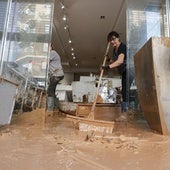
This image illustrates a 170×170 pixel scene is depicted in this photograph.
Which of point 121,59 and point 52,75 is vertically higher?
point 121,59

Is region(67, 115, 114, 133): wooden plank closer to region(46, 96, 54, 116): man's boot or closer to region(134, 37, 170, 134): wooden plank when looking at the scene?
region(134, 37, 170, 134): wooden plank

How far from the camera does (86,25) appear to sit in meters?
6.11

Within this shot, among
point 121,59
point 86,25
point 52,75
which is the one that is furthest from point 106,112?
point 86,25

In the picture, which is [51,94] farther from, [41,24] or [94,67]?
[94,67]

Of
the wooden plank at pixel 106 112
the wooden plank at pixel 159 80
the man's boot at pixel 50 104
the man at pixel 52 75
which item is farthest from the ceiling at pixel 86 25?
the wooden plank at pixel 159 80

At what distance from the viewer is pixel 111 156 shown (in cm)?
110

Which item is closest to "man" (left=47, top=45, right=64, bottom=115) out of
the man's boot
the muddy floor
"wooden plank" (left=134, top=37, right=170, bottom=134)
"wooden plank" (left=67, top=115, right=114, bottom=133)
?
the man's boot

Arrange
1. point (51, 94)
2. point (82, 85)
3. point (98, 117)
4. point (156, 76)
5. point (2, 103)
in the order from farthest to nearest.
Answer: point (82, 85) < point (51, 94) < point (98, 117) < point (2, 103) < point (156, 76)

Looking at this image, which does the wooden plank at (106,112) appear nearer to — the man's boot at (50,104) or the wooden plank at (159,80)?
the man's boot at (50,104)

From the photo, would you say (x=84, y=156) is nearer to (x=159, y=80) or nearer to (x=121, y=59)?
(x=159, y=80)

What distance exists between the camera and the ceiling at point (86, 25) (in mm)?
4977

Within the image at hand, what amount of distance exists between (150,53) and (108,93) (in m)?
4.24

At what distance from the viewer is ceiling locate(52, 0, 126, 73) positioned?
4977 millimetres

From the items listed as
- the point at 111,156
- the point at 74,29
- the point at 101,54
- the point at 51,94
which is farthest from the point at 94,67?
the point at 111,156
